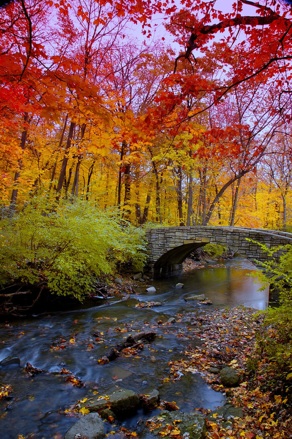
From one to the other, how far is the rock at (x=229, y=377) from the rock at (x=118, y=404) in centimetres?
144

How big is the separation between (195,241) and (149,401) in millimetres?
8617

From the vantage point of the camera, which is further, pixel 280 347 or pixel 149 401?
pixel 149 401

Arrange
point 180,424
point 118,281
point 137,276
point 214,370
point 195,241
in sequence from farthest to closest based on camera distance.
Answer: point 137,276
point 195,241
point 118,281
point 214,370
point 180,424

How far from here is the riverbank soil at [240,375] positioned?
3.13m

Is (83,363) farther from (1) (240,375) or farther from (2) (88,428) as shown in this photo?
(1) (240,375)

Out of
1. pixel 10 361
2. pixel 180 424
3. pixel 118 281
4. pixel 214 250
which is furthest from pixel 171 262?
pixel 180 424

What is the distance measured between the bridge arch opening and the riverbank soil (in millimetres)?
5944

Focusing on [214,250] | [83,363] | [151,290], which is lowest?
[151,290]

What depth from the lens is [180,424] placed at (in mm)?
3545

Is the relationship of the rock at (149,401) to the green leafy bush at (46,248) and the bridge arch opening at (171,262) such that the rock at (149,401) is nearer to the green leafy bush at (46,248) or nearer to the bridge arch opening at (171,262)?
the green leafy bush at (46,248)

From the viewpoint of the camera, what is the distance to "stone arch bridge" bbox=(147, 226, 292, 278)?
9.85 metres

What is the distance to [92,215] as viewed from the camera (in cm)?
938

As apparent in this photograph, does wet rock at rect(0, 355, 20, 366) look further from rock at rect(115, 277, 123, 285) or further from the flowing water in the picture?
rock at rect(115, 277, 123, 285)

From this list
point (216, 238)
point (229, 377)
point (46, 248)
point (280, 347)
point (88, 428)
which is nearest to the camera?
point (88, 428)
